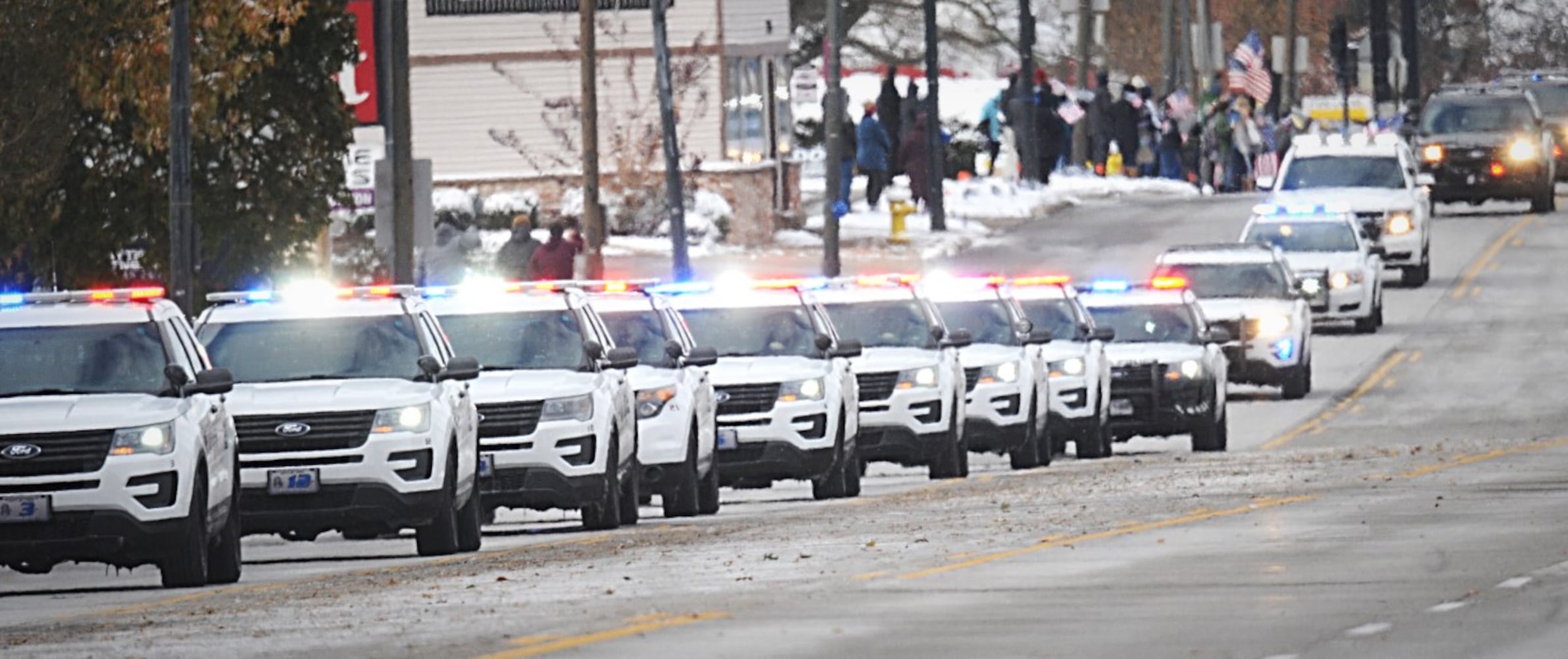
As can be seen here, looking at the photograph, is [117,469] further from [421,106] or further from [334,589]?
[421,106]

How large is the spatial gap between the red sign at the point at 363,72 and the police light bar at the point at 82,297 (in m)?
15.0

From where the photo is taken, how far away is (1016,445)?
3044cm

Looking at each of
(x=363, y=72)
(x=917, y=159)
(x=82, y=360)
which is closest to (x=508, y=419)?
(x=82, y=360)

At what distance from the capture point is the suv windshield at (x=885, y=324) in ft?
96.2

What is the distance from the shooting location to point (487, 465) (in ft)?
73.1

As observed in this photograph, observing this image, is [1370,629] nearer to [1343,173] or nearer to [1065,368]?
[1065,368]

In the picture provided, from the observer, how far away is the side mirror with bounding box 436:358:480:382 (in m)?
20.7

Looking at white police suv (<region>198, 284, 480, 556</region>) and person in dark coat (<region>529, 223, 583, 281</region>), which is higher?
person in dark coat (<region>529, 223, 583, 281</region>)

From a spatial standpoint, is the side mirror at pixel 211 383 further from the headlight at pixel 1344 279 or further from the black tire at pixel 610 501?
the headlight at pixel 1344 279

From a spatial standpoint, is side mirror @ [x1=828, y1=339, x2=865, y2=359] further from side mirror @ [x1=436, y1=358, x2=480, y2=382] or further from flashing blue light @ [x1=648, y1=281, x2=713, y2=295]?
side mirror @ [x1=436, y1=358, x2=480, y2=382]

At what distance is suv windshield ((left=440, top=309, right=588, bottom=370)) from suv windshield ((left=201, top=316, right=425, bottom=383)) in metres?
1.71

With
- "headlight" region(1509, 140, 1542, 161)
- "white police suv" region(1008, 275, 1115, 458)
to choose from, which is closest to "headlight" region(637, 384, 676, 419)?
"white police suv" region(1008, 275, 1115, 458)

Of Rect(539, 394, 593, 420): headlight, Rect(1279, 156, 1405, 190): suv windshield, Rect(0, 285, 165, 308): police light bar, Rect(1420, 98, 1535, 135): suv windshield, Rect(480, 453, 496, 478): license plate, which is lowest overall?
Rect(480, 453, 496, 478): license plate

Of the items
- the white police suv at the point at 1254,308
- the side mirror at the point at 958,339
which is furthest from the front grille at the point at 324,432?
the white police suv at the point at 1254,308
